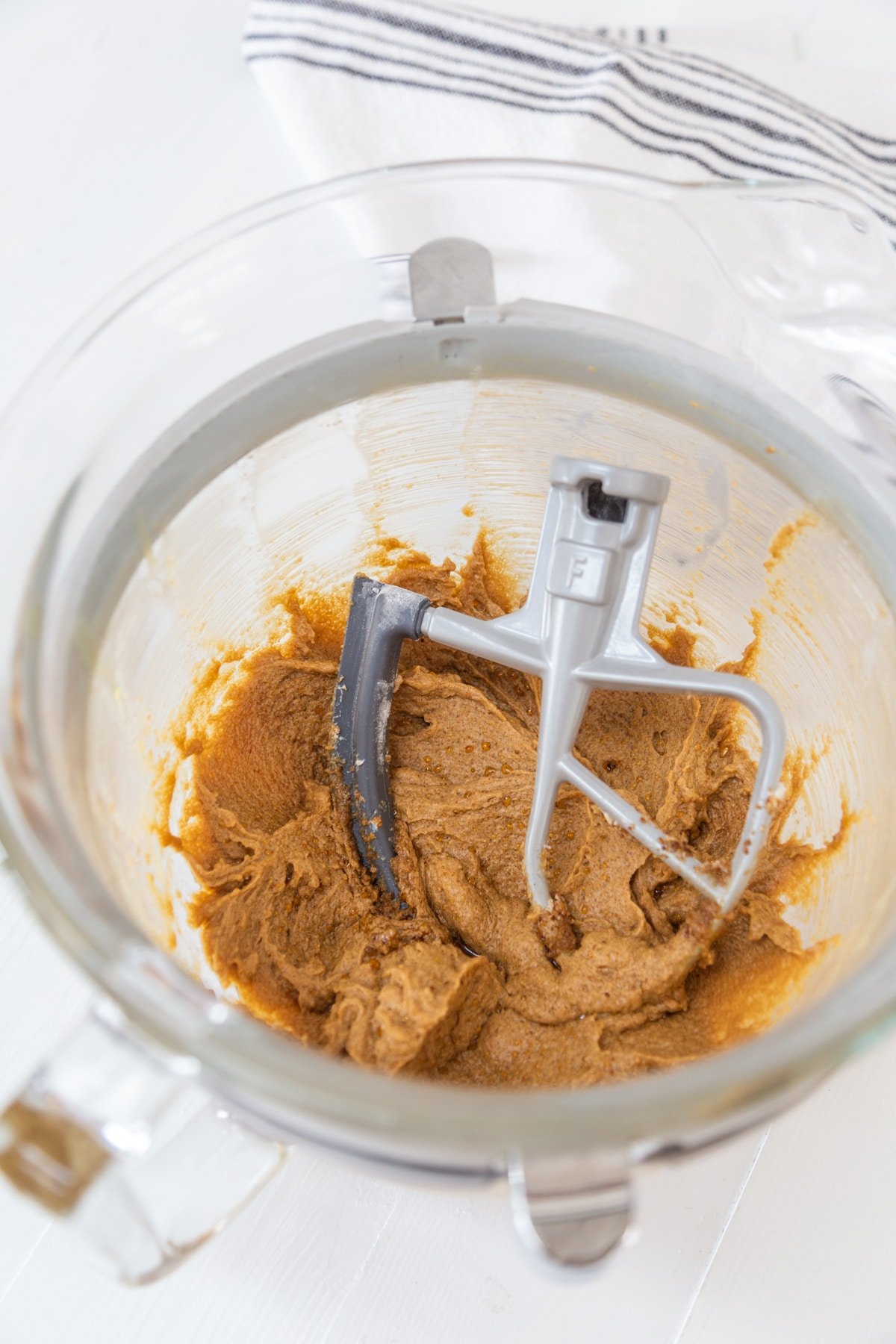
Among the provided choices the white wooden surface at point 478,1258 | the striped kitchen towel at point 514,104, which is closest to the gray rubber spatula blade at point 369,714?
the white wooden surface at point 478,1258

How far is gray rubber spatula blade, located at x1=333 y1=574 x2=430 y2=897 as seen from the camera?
802 millimetres

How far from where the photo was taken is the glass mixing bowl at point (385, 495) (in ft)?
1.71

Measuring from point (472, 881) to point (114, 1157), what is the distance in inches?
14.0

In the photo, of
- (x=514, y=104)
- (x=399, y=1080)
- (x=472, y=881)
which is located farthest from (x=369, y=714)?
(x=514, y=104)

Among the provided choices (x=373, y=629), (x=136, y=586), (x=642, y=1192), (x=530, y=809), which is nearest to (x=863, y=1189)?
(x=642, y=1192)

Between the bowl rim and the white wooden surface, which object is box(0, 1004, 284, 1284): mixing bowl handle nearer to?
the bowl rim

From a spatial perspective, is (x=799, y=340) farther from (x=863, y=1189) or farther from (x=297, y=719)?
(x=863, y=1189)

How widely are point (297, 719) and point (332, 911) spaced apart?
155 mm

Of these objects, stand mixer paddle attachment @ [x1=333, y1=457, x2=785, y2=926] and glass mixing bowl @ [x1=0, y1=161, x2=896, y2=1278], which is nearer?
glass mixing bowl @ [x1=0, y1=161, x2=896, y2=1278]

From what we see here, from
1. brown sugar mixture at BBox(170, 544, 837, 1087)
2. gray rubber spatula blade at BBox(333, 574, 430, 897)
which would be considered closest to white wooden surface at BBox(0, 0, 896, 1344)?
brown sugar mixture at BBox(170, 544, 837, 1087)

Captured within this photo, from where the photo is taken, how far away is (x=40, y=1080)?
0.50 meters

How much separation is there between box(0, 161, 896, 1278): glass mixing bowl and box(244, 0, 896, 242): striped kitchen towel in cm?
28

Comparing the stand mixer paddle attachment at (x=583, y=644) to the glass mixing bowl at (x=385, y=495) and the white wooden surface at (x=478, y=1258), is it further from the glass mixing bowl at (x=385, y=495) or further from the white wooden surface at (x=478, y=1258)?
the white wooden surface at (x=478, y=1258)

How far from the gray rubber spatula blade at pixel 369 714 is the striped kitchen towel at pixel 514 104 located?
0.43 meters
